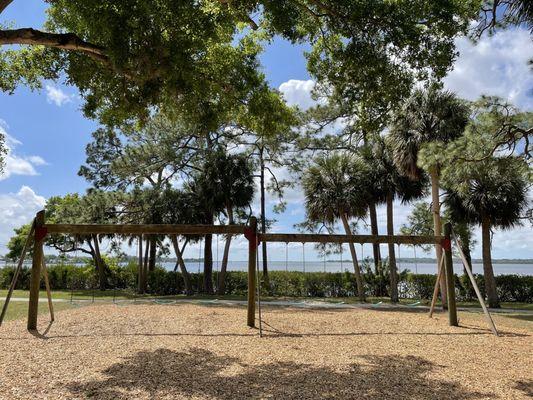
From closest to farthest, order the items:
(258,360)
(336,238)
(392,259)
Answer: (258,360)
(336,238)
(392,259)

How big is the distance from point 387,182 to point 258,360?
47.4ft

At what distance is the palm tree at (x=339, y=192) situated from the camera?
61.4ft

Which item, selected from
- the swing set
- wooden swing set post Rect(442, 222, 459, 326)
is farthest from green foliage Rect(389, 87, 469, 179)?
the swing set

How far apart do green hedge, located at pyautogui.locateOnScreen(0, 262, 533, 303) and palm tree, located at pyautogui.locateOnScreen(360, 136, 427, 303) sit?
2588mm

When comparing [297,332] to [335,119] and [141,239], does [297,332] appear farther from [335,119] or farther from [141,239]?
[335,119]

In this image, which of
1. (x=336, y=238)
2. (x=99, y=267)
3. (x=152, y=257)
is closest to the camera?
(x=336, y=238)

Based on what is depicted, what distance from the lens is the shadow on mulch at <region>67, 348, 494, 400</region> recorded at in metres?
4.62

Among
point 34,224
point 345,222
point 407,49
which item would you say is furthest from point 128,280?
point 407,49

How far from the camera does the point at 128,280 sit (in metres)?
25.6

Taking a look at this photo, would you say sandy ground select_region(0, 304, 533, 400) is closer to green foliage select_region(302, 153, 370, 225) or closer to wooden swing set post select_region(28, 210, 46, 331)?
wooden swing set post select_region(28, 210, 46, 331)

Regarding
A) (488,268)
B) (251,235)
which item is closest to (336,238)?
(251,235)

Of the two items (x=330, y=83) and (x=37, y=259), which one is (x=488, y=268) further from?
(x=37, y=259)

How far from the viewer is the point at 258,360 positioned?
602 cm

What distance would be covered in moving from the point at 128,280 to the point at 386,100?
21234mm
